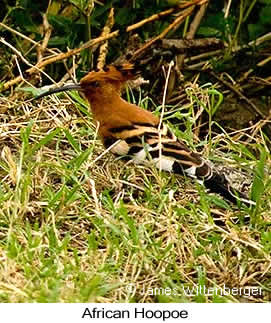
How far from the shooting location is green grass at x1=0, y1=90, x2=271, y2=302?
340cm

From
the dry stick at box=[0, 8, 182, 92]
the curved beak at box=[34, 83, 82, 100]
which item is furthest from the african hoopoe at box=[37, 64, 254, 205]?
the dry stick at box=[0, 8, 182, 92]

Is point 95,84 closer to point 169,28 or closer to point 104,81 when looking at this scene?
point 104,81

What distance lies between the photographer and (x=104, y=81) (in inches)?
175

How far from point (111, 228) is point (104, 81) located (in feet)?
3.13

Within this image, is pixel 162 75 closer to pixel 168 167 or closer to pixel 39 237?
pixel 168 167

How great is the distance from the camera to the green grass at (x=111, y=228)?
11.1 ft

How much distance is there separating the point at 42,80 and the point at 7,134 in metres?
1.04

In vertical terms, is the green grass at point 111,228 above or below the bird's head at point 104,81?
below

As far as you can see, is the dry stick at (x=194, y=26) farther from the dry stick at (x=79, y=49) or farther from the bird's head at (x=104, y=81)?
the bird's head at (x=104, y=81)

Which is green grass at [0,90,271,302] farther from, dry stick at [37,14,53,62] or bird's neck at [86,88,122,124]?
dry stick at [37,14,53,62]

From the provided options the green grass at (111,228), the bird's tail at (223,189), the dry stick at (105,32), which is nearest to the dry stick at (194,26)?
the dry stick at (105,32)

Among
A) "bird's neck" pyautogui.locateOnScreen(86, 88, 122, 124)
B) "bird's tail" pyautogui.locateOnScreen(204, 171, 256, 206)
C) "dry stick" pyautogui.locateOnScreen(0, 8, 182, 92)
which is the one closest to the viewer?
"bird's tail" pyautogui.locateOnScreen(204, 171, 256, 206)

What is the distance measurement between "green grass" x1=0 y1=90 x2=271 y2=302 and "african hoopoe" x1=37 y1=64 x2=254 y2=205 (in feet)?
0.24

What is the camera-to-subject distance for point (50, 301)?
3170 millimetres
